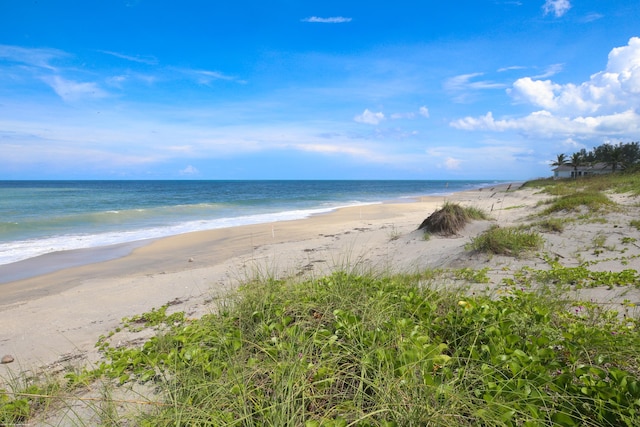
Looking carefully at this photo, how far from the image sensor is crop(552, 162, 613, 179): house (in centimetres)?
4828

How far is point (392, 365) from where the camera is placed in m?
2.34

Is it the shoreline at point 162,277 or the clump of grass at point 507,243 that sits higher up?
the clump of grass at point 507,243

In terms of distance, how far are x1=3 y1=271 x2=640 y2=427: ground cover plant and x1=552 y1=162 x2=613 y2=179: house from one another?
175 ft

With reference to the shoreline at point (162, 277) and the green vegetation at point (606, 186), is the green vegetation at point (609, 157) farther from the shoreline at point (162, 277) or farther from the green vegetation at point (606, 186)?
the shoreline at point (162, 277)

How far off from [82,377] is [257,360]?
165 cm

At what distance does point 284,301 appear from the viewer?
12.0 ft

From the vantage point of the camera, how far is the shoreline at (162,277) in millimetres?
4959

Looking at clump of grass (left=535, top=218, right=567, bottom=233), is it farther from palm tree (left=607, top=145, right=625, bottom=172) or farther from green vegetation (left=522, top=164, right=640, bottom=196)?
palm tree (left=607, top=145, right=625, bottom=172)

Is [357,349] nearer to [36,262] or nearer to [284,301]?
[284,301]

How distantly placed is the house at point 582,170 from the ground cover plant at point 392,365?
5341 centimetres

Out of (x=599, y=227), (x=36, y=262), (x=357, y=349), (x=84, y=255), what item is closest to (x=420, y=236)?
(x=599, y=227)

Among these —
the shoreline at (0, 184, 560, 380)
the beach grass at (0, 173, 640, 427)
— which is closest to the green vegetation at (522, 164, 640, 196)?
the shoreline at (0, 184, 560, 380)

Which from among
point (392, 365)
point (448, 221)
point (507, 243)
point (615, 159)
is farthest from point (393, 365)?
point (615, 159)

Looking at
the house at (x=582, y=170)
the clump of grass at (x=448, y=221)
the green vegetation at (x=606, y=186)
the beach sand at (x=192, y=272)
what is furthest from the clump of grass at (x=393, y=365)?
the house at (x=582, y=170)
